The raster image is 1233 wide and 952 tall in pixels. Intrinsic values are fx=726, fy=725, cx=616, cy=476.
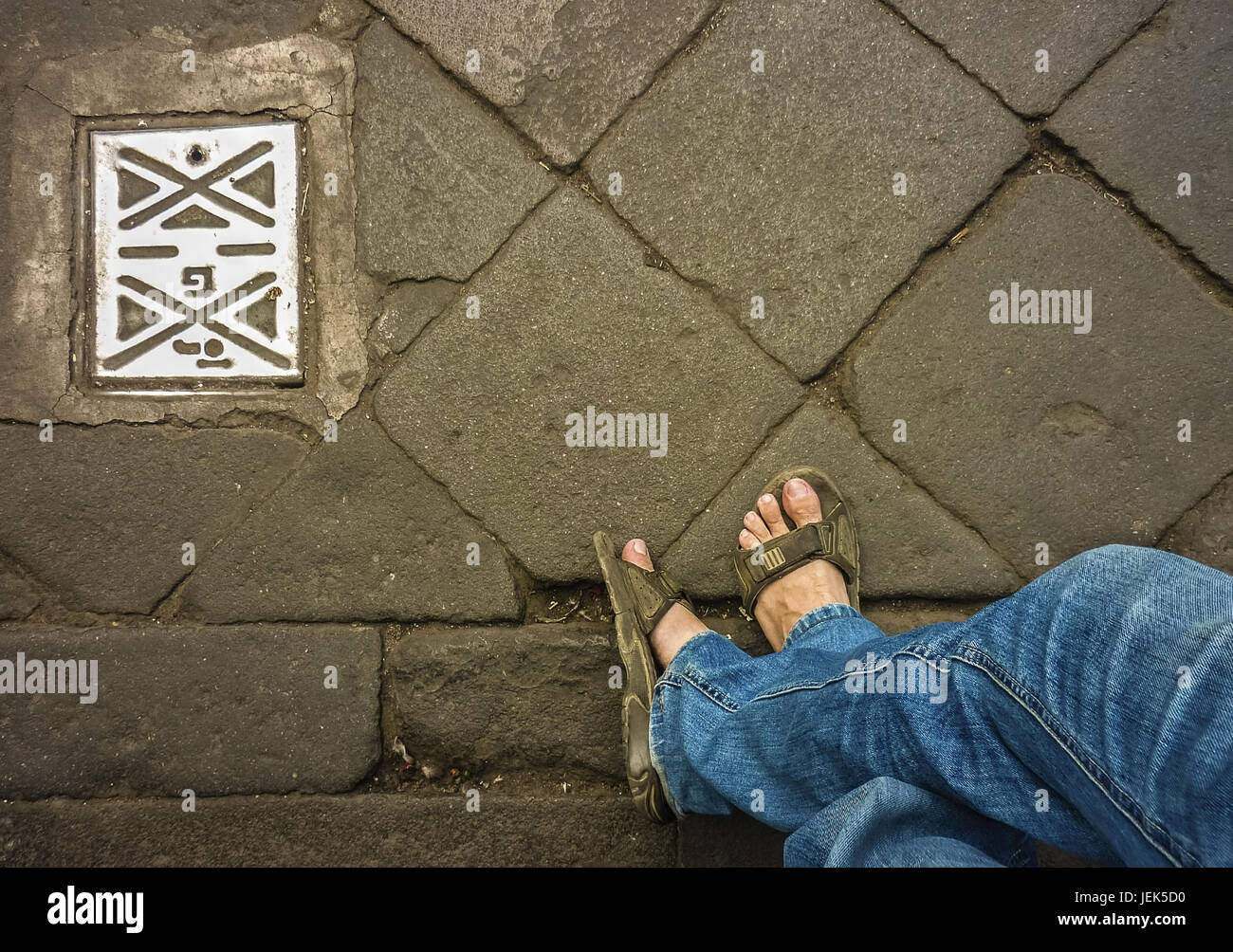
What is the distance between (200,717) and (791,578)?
1562 millimetres

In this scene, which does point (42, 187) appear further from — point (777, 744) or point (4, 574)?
point (777, 744)

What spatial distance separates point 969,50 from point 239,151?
1.96 metres

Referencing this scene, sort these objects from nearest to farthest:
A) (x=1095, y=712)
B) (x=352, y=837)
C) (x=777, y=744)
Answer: (x=1095, y=712) → (x=777, y=744) → (x=352, y=837)

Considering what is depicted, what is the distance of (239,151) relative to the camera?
6.50 ft

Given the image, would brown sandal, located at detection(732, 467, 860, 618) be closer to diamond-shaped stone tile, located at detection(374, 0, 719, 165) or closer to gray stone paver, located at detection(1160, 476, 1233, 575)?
gray stone paver, located at detection(1160, 476, 1233, 575)

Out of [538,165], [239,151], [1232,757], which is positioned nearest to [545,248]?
[538,165]

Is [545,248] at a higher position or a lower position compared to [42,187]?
lower

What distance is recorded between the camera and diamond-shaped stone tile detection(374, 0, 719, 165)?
192cm

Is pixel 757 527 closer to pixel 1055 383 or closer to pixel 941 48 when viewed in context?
pixel 1055 383

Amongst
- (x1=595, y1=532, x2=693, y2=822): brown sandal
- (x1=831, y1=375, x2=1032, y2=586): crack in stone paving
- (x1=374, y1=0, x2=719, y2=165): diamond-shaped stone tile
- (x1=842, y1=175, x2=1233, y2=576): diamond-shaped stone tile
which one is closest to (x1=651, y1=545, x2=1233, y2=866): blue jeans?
(x1=595, y1=532, x2=693, y2=822): brown sandal

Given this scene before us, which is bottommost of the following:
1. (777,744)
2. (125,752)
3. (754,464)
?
(125,752)

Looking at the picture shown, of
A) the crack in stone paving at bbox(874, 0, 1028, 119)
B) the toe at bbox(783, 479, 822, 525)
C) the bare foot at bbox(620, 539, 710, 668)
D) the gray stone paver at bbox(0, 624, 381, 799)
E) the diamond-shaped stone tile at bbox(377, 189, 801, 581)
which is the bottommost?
the gray stone paver at bbox(0, 624, 381, 799)

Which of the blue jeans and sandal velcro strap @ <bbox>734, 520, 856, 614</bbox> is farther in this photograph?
sandal velcro strap @ <bbox>734, 520, 856, 614</bbox>

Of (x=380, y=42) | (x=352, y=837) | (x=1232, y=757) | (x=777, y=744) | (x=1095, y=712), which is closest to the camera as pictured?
(x=1232, y=757)
